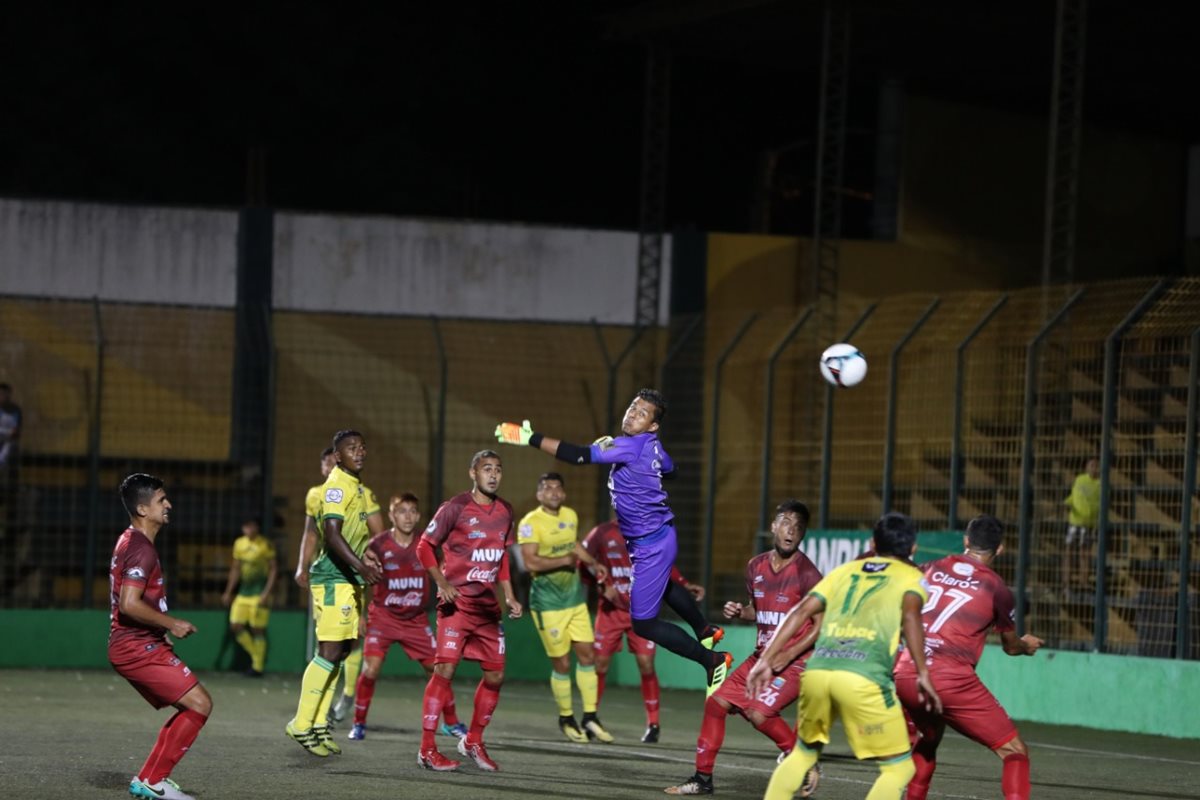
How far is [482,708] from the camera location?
43.0ft

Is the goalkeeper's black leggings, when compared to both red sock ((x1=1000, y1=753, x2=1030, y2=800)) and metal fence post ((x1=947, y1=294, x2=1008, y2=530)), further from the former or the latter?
metal fence post ((x1=947, y1=294, x2=1008, y2=530))

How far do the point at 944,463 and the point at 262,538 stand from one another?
8.54 m

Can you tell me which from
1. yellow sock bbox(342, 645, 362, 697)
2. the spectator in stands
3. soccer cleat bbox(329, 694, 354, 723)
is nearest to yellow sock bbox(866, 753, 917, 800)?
soccer cleat bbox(329, 694, 354, 723)

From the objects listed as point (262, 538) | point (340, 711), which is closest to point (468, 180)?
point (262, 538)

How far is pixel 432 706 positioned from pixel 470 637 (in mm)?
820

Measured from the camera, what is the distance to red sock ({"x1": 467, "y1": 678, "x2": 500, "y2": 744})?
507 inches

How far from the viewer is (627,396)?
26.5 meters

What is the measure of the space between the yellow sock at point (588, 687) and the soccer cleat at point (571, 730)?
179 millimetres

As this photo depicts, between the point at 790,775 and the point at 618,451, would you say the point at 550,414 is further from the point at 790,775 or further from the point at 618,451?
the point at 790,775

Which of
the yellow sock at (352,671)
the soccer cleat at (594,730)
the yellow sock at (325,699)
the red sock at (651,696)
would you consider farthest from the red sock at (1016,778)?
the yellow sock at (352,671)

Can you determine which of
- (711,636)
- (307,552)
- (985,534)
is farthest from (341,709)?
(985,534)

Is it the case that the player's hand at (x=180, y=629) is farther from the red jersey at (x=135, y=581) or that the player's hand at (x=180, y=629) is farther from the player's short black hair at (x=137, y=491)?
the player's short black hair at (x=137, y=491)

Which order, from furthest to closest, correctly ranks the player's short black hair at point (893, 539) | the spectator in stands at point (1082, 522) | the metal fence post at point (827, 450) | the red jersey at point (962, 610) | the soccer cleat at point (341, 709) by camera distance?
1. the metal fence post at point (827, 450)
2. the spectator in stands at point (1082, 522)
3. the soccer cleat at point (341, 709)
4. the red jersey at point (962, 610)
5. the player's short black hair at point (893, 539)

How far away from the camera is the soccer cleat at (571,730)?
15.2m
